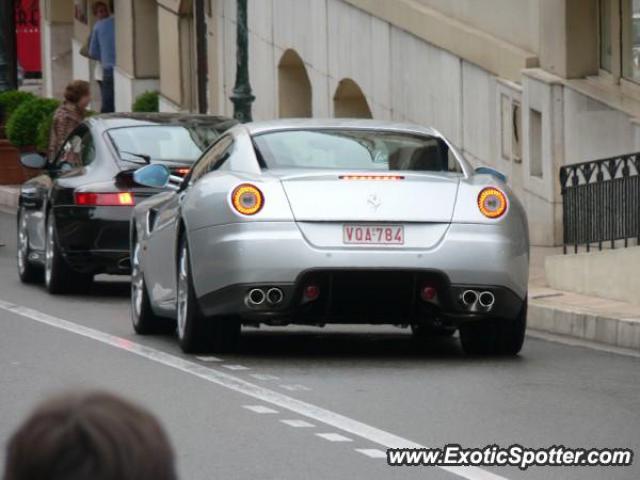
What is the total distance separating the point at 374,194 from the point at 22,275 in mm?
7084

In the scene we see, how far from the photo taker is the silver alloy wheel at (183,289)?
10.9m

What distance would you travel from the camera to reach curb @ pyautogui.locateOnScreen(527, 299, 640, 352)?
12039 mm

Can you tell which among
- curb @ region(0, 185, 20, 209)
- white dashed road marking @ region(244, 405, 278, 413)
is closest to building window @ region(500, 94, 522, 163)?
curb @ region(0, 185, 20, 209)

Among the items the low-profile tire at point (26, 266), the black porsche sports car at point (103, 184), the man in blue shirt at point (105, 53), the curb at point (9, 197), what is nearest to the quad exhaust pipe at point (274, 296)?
the black porsche sports car at point (103, 184)

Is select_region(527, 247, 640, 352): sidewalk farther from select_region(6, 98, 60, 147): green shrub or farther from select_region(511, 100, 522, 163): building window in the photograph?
select_region(6, 98, 60, 147): green shrub

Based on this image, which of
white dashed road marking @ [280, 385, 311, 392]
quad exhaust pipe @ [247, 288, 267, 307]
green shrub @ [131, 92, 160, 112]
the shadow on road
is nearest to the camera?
white dashed road marking @ [280, 385, 311, 392]

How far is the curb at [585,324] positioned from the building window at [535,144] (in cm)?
749

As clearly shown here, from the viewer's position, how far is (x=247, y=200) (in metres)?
10.3

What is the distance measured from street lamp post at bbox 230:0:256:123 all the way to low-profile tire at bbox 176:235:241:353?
11.2 m

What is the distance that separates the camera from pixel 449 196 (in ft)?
34.4

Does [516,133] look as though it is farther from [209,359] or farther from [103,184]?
[209,359]

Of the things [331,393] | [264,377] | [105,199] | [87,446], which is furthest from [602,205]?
[87,446]

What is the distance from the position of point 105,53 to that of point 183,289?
2479cm

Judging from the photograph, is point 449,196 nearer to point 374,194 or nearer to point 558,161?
point 374,194
